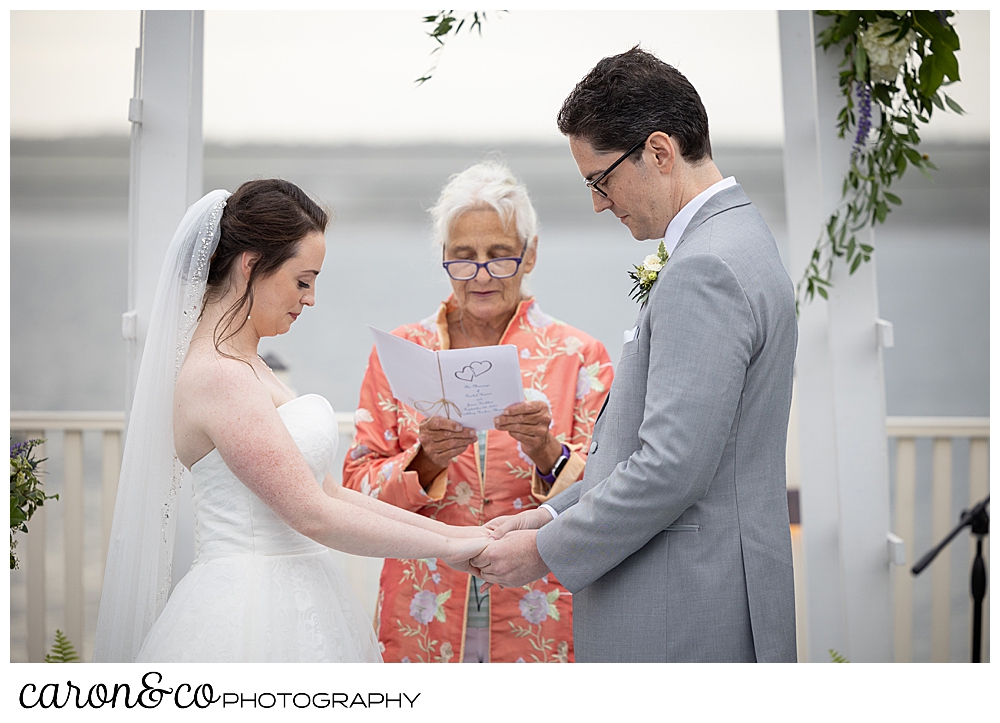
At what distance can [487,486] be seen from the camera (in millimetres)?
1952

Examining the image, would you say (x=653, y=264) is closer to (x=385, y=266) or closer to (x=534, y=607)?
(x=534, y=607)

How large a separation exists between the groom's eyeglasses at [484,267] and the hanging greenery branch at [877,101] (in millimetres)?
800

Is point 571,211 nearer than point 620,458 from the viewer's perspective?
No

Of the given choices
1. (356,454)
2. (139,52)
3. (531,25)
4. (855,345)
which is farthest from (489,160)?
(855,345)

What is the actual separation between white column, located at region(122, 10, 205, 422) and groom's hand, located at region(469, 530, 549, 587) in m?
1.13

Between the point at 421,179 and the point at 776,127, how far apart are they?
1184 millimetres

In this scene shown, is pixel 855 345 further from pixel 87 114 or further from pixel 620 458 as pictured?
pixel 87 114

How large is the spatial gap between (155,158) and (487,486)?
1266 mm

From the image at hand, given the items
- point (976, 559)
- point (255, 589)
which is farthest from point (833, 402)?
point (255, 589)

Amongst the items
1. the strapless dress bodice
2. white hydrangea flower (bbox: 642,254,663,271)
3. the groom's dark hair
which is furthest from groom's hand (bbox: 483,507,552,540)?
the groom's dark hair

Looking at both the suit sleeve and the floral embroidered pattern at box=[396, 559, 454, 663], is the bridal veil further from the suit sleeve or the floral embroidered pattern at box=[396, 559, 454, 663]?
the suit sleeve

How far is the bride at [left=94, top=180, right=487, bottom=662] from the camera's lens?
1463mm
